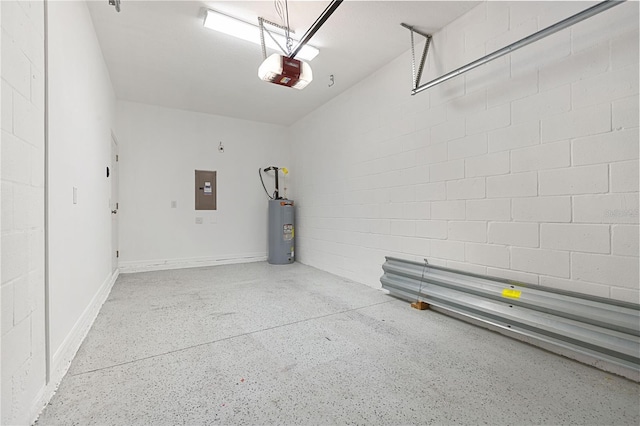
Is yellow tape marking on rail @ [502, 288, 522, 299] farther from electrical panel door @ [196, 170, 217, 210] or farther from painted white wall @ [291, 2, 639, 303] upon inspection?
electrical panel door @ [196, 170, 217, 210]

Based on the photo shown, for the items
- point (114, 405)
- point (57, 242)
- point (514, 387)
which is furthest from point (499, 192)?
point (57, 242)

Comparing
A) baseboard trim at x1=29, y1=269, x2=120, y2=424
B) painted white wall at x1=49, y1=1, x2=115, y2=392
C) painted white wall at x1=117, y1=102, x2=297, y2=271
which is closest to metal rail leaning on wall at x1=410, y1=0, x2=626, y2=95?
painted white wall at x1=49, y1=1, x2=115, y2=392

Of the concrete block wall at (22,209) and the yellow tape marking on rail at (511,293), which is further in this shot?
the yellow tape marking on rail at (511,293)

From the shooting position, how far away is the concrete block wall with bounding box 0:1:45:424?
114cm

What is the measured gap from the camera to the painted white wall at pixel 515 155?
1.77 meters

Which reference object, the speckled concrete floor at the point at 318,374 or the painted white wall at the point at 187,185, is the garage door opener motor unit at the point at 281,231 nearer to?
the painted white wall at the point at 187,185

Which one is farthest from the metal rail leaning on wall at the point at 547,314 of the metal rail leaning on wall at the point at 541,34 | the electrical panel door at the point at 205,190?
the electrical panel door at the point at 205,190

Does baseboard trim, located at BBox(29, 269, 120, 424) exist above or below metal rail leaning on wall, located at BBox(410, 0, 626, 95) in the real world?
below

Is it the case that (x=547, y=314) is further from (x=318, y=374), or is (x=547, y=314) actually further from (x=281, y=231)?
(x=281, y=231)

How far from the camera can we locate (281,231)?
17.4 feet

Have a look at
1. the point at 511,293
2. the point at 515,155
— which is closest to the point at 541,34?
the point at 515,155

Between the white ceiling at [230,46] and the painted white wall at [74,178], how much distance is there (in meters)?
0.35

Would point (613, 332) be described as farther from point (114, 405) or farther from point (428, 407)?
point (114, 405)

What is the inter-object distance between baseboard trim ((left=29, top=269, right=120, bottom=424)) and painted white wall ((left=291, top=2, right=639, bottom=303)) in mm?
2961
